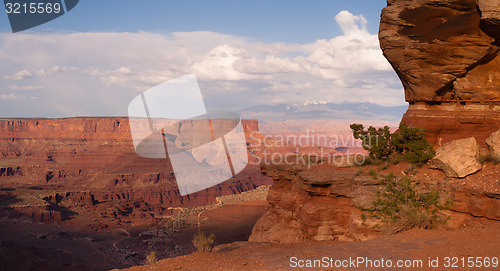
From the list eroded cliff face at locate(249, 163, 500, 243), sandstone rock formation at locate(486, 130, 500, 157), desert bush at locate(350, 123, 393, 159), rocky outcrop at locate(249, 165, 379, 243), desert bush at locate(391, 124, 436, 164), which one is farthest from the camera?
desert bush at locate(350, 123, 393, 159)

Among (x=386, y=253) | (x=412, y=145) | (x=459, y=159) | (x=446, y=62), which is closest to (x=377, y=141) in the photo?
(x=412, y=145)

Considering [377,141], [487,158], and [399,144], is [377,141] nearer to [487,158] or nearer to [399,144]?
[399,144]

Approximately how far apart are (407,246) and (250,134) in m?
116

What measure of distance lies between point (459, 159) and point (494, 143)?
138cm

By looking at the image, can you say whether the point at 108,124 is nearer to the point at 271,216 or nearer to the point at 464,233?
the point at 271,216

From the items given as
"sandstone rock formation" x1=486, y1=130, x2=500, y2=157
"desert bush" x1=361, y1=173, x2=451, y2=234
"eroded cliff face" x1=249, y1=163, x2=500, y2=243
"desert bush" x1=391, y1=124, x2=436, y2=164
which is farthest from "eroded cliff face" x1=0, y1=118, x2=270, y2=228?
"sandstone rock formation" x1=486, y1=130, x2=500, y2=157

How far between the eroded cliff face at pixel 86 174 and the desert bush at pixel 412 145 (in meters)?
49.2

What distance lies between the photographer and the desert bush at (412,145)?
1482 cm

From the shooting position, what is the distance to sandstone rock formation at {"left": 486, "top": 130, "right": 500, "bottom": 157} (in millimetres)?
13289

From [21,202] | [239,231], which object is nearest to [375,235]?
[239,231]

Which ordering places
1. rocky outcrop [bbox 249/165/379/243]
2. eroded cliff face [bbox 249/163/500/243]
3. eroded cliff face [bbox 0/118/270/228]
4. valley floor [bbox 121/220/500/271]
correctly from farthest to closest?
1. eroded cliff face [bbox 0/118/270/228]
2. rocky outcrop [bbox 249/165/379/243]
3. eroded cliff face [bbox 249/163/500/243]
4. valley floor [bbox 121/220/500/271]

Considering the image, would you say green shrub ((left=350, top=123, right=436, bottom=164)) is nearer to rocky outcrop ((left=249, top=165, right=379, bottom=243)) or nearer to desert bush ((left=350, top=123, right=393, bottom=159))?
desert bush ((left=350, top=123, right=393, bottom=159))

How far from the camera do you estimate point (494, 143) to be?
13477mm

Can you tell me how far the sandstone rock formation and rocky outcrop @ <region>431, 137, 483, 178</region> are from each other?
0.42 meters
